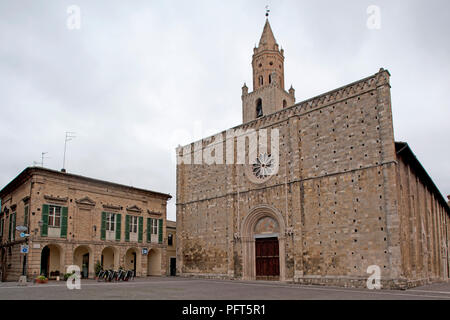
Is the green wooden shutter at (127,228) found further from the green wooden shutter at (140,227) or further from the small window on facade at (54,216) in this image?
the small window on facade at (54,216)

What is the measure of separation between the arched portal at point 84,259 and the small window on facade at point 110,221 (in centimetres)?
225

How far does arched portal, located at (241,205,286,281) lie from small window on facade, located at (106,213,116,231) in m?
10.5

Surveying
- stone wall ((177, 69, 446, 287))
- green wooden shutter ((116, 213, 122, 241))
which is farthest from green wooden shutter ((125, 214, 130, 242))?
stone wall ((177, 69, 446, 287))

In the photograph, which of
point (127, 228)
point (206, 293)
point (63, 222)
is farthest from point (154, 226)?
point (206, 293)

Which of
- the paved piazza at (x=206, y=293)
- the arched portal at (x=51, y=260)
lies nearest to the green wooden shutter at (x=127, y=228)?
the arched portal at (x=51, y=260)

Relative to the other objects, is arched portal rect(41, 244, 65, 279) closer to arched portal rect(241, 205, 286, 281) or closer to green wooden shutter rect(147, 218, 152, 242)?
green wooden shutter rect(147, 218, 152, 242)

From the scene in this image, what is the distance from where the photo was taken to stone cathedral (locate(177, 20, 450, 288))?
21.1 meters

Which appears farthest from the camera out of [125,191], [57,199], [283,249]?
[125,191]

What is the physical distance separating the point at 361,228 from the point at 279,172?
6.88 metres

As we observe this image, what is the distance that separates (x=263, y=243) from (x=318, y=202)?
562 centimetres

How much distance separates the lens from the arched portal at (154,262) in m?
33.9

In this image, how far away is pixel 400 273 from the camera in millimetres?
19375
